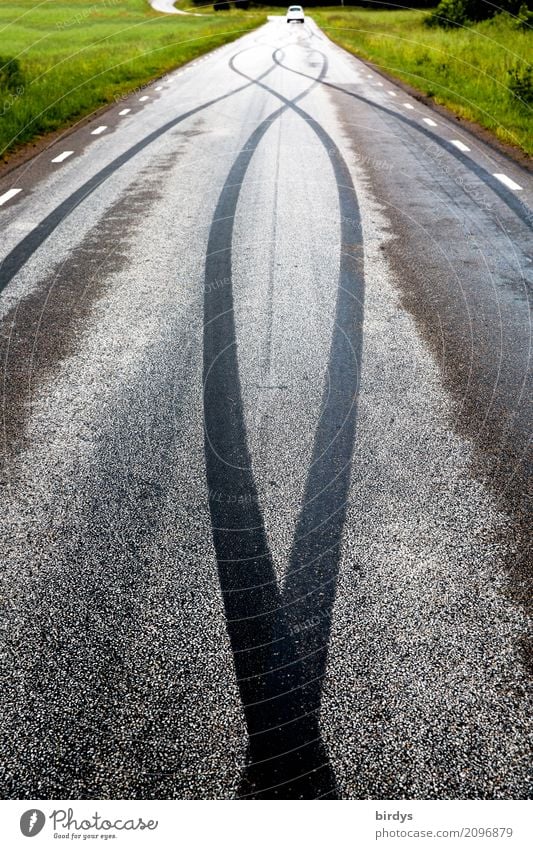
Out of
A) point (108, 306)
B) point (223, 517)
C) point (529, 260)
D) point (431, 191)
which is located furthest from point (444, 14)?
point (223, 517)

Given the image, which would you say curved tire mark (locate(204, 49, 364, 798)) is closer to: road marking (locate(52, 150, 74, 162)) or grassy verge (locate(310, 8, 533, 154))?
road marking (locate(52, 150, 74, 162))

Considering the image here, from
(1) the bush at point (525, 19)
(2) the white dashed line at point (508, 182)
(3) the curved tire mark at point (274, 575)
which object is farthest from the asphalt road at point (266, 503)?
(1) the bush at point (525, 19)

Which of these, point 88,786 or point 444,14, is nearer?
point 88,786

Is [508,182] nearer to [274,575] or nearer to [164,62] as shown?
[274,575]

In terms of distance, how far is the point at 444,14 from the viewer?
28859mm

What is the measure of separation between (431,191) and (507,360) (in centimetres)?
434

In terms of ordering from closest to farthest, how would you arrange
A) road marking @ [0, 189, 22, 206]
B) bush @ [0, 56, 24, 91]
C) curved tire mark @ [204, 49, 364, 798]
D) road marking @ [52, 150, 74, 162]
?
curved tire mark @ [204, 49, 364, 798], road marking @ [0, 189, 22, 206], road marking @ [52, 150, 74, 162], bush @ [0, 56, 24, 91]

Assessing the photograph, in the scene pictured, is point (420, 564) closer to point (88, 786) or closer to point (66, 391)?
point (88, 786)

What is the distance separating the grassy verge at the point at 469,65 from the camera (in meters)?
11.8

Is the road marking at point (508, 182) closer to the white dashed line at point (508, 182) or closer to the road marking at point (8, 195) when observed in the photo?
the white dashed line at point (508, 182)
